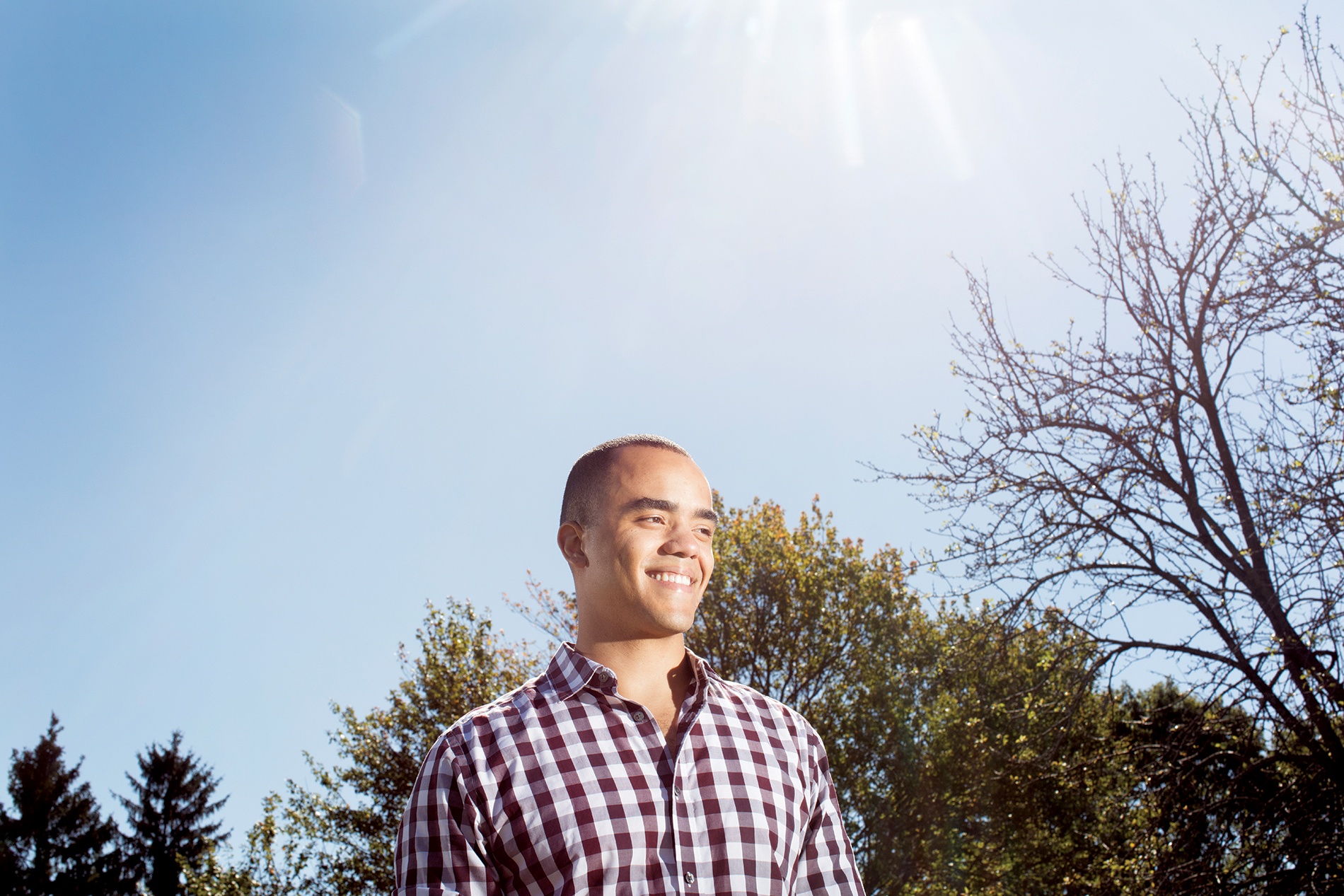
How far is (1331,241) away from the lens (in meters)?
8.67

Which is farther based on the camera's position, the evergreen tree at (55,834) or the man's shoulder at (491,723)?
the evergreen tree at (55,834)

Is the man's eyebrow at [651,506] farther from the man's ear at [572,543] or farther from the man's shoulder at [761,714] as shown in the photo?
the man's shoulder at [761,714]

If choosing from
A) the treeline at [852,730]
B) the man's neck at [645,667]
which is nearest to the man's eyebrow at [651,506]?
the man's neck at [645,667]

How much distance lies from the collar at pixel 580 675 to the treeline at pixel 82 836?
41.4 meters

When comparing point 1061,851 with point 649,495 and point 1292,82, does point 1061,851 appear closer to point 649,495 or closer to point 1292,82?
point 1292,82

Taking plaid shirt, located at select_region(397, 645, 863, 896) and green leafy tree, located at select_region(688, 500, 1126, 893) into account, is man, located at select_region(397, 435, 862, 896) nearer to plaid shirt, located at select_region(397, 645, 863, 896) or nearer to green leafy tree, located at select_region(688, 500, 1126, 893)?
plaid shirt, located at select_region(397, 645, 863, 896)

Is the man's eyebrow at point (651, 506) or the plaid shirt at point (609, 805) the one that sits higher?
the man's eyebrow at point (651, 506)

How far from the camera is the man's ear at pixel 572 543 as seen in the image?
2680mm

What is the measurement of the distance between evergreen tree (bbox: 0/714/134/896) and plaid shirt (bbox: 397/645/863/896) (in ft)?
147

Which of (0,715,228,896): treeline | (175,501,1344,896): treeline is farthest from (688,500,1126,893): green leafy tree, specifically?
(0,715,228,896): treeline

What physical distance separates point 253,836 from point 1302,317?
2077 cm

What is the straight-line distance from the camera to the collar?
8.15 ft

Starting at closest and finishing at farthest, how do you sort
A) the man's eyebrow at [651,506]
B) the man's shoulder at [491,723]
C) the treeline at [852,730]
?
the man's shoulder at [491,723] < the man's eyebrow at [651,506] < the treeline at [852,730]

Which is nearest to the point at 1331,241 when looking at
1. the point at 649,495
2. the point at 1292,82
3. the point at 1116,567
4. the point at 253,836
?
the point at 1292,82
